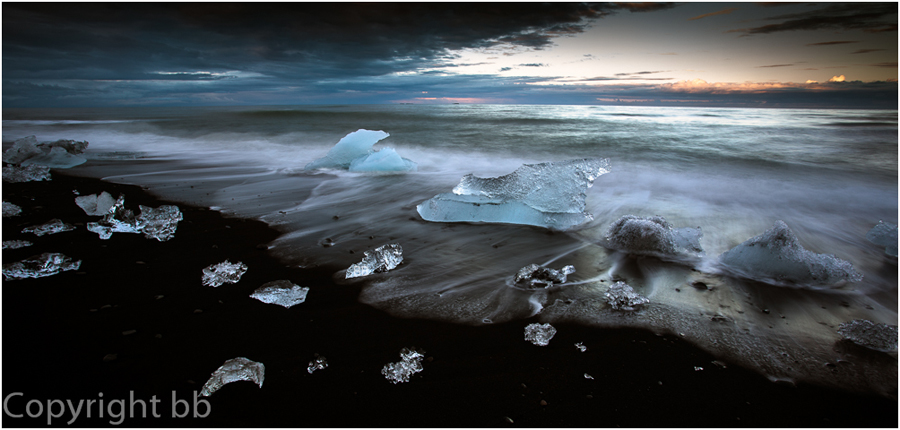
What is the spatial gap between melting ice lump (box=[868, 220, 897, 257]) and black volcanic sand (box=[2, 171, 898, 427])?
2.68 meters

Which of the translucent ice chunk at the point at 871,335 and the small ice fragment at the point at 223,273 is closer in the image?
the translucent ice chunk at the point at 871,335

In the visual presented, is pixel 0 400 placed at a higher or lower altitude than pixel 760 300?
lower

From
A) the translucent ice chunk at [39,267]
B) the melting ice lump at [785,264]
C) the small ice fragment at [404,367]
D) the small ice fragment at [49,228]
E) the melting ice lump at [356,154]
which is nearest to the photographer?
the small ice fragment at [404,367]

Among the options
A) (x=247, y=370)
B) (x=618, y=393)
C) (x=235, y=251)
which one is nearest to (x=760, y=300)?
(x=618, y=393)

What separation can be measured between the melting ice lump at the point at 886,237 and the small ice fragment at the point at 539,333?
3.68 metres

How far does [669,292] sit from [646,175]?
5.67 meters

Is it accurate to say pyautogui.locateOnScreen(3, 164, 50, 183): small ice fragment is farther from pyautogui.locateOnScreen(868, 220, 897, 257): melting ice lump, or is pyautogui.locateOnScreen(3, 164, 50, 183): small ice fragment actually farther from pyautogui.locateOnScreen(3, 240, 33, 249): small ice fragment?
pyautogui.locateOnScreen(868, 220, 897, 257): melting ice lump

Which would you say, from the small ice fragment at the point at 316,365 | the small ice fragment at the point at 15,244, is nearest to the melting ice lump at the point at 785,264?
the small ice fragment at the point at 316,365

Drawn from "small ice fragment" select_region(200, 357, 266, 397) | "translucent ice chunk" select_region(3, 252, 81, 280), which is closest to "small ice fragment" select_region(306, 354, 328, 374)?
"small ice fragment" select_region(200, 357, 266, 397)

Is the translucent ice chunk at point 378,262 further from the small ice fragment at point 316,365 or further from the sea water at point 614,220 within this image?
the small ice fragment at point 316,365

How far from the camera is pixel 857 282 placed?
2.80m

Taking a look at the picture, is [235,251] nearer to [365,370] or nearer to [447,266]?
[447,266]

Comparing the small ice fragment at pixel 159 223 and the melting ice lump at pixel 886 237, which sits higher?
the melting ice lump at pixel 886 237

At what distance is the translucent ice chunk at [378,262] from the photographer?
2.70 meters
